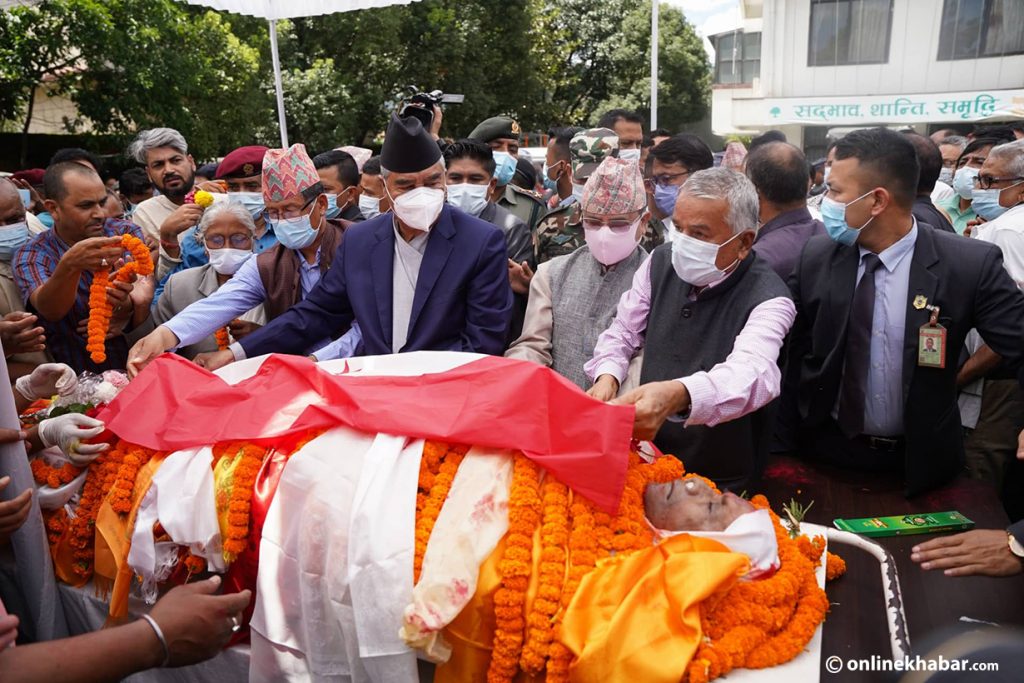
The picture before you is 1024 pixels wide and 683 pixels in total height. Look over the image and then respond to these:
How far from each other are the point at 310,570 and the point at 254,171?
11.7 ft

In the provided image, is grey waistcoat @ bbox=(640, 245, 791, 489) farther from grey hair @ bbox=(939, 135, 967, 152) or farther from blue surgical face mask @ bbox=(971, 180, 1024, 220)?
grey hair @ bbox=(939, 135, 967, 152)

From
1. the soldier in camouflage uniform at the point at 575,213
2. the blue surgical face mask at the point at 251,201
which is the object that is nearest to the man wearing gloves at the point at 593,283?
the soldier in camouflage uniform at the point at 575,213

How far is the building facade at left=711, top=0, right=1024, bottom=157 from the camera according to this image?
66.1ft

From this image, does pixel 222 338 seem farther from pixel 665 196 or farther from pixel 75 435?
pixel 665 196

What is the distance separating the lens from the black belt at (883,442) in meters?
3.25

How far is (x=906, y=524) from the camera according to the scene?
2.84 m

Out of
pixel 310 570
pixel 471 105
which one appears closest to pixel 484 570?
pixel 310 570

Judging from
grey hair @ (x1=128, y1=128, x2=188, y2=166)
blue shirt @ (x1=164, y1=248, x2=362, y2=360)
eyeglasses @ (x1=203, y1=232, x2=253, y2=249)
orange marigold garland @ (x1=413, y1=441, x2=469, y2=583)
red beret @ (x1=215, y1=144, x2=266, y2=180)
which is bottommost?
orange marigold garland @ (x1=413, y1=441, x2=469, y2=583)

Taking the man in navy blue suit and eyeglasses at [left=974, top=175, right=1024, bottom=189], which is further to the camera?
eyeglasses at [left=974, top=175, right=1024, bottom=189]

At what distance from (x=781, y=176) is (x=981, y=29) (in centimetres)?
2113

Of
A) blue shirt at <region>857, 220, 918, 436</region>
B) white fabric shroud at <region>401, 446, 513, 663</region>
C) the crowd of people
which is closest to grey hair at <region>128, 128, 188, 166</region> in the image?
the crowd of people

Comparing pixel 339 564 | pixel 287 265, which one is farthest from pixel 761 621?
pixel 287 265

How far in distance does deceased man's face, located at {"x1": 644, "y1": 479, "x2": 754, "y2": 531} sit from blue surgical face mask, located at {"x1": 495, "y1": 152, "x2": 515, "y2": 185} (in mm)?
4075

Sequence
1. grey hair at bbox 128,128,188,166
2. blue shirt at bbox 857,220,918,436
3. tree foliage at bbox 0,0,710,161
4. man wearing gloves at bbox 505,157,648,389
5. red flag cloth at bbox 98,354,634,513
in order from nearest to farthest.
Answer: red flag cloth at bbox 98,354,634,513
blue shirt at bbox 857,220,918,436
man wearing gloves at bbox 505,157,648,389
grey hair at bbox 128,128,188,166
tree foliage at bbox 0,0,710,161
